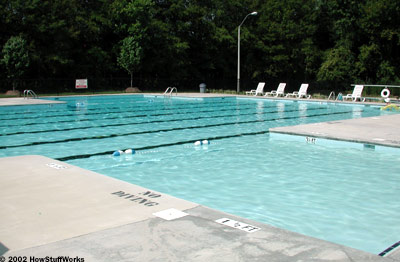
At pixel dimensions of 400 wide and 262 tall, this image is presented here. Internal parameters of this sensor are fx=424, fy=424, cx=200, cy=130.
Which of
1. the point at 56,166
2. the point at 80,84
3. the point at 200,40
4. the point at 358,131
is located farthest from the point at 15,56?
the point at 358,131

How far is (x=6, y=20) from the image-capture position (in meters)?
29.2

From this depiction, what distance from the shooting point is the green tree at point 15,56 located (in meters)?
27.4

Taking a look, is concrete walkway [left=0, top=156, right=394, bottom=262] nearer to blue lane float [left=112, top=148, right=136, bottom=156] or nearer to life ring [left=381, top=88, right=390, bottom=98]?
Result: blue lane float [left=112, top=148, right=136, bottom=156]

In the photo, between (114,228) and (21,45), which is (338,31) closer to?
(21,45)

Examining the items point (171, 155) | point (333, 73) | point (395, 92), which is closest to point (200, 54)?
point (333, 73)

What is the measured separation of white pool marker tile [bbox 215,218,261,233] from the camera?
13.5 feet

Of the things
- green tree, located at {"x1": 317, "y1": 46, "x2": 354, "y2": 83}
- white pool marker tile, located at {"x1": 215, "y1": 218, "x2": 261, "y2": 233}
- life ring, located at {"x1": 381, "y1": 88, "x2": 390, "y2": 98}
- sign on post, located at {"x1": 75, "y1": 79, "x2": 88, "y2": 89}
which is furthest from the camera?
green tree, located at {"x1": 317, "y1": 46, "x2": 354, "y2": 83}

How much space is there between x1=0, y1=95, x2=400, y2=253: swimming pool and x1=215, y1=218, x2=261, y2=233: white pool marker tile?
1.06 m

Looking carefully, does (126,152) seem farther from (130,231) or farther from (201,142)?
(130,231)

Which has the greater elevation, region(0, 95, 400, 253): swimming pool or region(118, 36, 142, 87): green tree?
region(118, 36, 142, 87): green tree

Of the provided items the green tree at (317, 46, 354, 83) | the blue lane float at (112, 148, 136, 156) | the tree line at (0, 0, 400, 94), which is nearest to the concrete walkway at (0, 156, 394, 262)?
the blue lane float at (112, 148, 136, 156)

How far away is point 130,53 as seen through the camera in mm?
32906

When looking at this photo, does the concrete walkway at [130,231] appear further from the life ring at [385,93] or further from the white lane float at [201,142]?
the life ring at [385,93]

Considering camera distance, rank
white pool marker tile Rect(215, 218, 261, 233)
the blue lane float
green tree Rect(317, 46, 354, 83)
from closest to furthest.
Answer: white pool marker tile Rect(215, 218, 261, 233) < the blue lane float < green tree Rect(317, 46, 354, 83)
